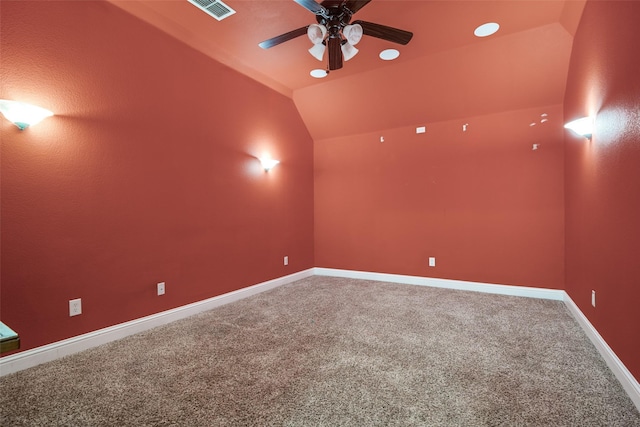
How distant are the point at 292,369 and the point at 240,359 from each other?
0.44 metres

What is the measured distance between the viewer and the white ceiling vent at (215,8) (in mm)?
2693

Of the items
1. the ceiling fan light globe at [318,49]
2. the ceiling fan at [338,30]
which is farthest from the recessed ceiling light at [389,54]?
the ceiling fan light globe at [318,49]

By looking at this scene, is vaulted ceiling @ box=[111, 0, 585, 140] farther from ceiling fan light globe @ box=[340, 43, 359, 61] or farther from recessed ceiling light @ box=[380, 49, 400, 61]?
ceiling fan light globe @ box=[340, 43, 359, 61]

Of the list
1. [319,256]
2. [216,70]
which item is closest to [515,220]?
[319,256]

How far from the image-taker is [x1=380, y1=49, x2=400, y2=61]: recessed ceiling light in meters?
3.55

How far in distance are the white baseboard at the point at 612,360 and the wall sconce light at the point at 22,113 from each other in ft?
13.4

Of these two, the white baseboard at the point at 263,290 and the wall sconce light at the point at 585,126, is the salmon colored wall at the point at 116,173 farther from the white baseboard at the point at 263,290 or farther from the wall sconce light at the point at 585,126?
the wall sconce light at the point at 585,126

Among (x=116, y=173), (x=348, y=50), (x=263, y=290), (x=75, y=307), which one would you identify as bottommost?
(x=263, y=290)

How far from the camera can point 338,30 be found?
8.20ft

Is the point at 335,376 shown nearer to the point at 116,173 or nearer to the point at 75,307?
the point at 75,307

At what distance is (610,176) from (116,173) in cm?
383

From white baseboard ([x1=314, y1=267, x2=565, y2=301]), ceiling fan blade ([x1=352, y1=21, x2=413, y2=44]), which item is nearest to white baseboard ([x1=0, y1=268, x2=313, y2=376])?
white baseboard ([x1=314, y1=267, x2=565, y2=301])

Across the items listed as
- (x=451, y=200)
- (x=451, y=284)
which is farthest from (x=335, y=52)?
(x=451, y=284)

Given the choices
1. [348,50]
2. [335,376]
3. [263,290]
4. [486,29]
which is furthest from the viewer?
[263,290]
